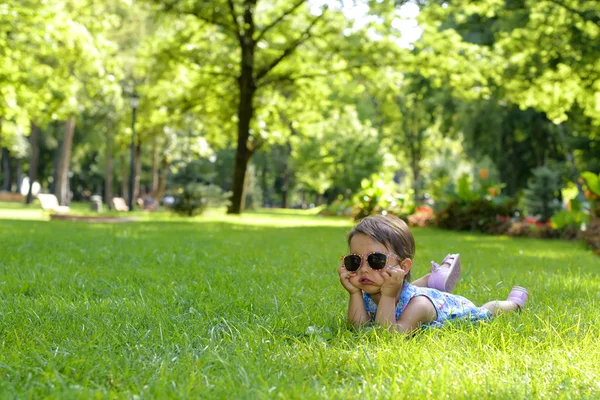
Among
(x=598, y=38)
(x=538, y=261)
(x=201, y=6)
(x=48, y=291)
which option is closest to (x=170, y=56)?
(x=201, y=6)

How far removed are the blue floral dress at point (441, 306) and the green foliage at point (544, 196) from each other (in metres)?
18.2

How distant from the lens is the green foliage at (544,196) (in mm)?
20781

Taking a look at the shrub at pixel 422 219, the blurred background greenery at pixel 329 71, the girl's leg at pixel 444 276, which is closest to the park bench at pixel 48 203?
the blurred background greenery at pixel 329 71

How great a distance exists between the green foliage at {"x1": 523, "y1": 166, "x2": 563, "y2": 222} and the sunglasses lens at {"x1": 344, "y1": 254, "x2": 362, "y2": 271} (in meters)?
18.9

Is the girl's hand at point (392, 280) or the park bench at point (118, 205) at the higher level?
the girl's hand at point (392, 280)

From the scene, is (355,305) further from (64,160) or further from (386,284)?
(64,160)

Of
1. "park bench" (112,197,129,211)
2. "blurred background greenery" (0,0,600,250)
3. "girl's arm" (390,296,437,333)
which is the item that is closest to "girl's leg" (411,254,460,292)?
"girl's arm" (390,296,437,333)

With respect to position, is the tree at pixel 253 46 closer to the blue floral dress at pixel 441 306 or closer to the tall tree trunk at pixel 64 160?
the tall tree trunk at pixel 64 160

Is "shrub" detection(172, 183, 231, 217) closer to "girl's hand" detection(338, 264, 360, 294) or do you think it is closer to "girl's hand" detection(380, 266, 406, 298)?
"girl's hand" detection(338, 264, 360, 294)

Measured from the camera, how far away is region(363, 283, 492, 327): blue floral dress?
3.64m

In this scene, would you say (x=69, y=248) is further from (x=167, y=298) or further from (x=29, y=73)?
(x=29, y=73)

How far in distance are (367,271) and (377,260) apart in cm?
12

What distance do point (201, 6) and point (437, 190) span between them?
2461 cm

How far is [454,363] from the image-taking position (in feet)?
8.95
